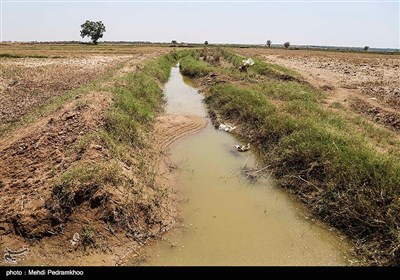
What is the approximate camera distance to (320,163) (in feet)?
24.8

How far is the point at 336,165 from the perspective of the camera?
7.10m

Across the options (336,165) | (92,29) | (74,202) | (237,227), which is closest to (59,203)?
(74,202)

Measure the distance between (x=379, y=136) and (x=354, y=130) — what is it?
71cm

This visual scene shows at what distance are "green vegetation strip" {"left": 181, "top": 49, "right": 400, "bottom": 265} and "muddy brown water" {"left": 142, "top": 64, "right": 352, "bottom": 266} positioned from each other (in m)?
0.40

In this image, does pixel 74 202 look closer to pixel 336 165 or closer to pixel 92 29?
pixel 336 165

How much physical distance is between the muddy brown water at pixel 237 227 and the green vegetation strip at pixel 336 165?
40 cm

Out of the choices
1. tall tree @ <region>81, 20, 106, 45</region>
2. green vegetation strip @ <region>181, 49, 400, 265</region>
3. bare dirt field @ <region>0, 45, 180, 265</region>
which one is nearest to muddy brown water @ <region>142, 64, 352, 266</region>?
green vegetation strip @ <region>181, 49, 400, 265</region>

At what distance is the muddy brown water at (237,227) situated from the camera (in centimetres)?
543

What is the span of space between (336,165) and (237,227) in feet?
8.85

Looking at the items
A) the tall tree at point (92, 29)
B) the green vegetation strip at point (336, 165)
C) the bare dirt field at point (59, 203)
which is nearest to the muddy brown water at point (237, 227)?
the green vegetation strip at point (336, 165)

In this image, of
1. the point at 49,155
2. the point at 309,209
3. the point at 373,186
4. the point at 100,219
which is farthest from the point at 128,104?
the point at 373,186

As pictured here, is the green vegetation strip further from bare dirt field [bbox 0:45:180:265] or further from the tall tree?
the tall tree

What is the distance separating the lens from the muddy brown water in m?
5.43
